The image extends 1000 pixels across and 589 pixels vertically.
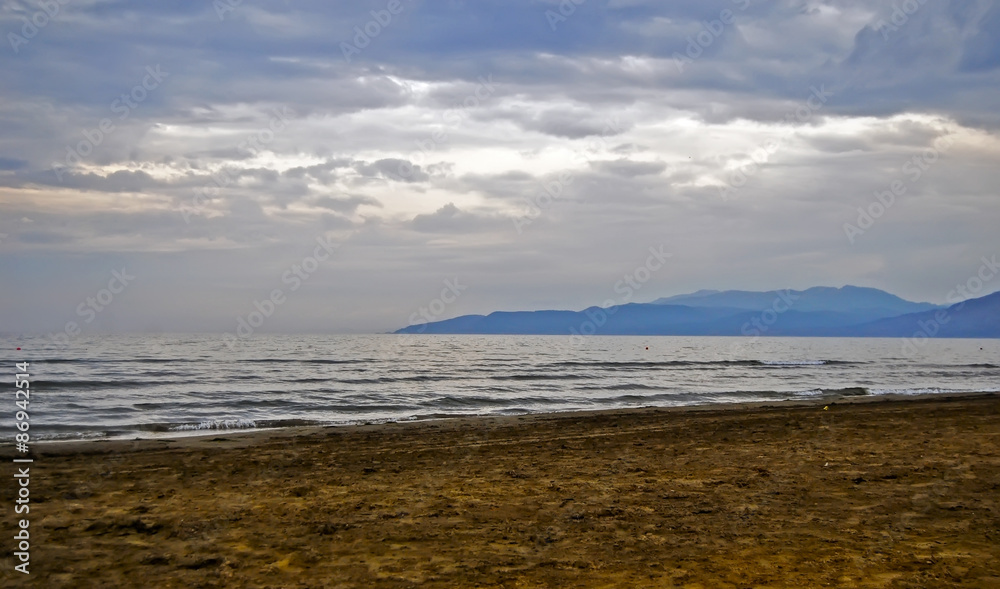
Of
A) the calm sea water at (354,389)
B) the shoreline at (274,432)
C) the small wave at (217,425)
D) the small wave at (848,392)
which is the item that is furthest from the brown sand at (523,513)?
the small wave at (848,392)

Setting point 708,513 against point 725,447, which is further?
point 725,447

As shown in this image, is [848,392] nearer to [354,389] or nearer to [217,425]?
[354,389]

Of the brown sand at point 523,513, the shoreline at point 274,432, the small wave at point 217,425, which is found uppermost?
the brown sand at point 523,513

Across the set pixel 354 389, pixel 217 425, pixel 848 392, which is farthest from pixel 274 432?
pixel 848 392

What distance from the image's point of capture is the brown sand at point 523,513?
19.7 ft

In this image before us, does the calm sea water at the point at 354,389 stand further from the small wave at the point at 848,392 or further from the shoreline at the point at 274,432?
the shoreline at the point at 274,432

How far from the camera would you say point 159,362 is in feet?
157

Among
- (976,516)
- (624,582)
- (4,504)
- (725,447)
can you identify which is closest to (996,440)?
(725,447)

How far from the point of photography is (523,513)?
8.10m

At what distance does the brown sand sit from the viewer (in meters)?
6.00

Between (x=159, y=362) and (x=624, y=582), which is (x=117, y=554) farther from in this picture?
(x=159, y=362)

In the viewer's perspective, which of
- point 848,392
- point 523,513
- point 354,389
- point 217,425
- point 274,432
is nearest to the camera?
point 523,513

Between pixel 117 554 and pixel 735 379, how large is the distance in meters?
39.4

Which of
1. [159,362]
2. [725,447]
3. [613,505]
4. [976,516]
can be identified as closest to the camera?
[976,516]
